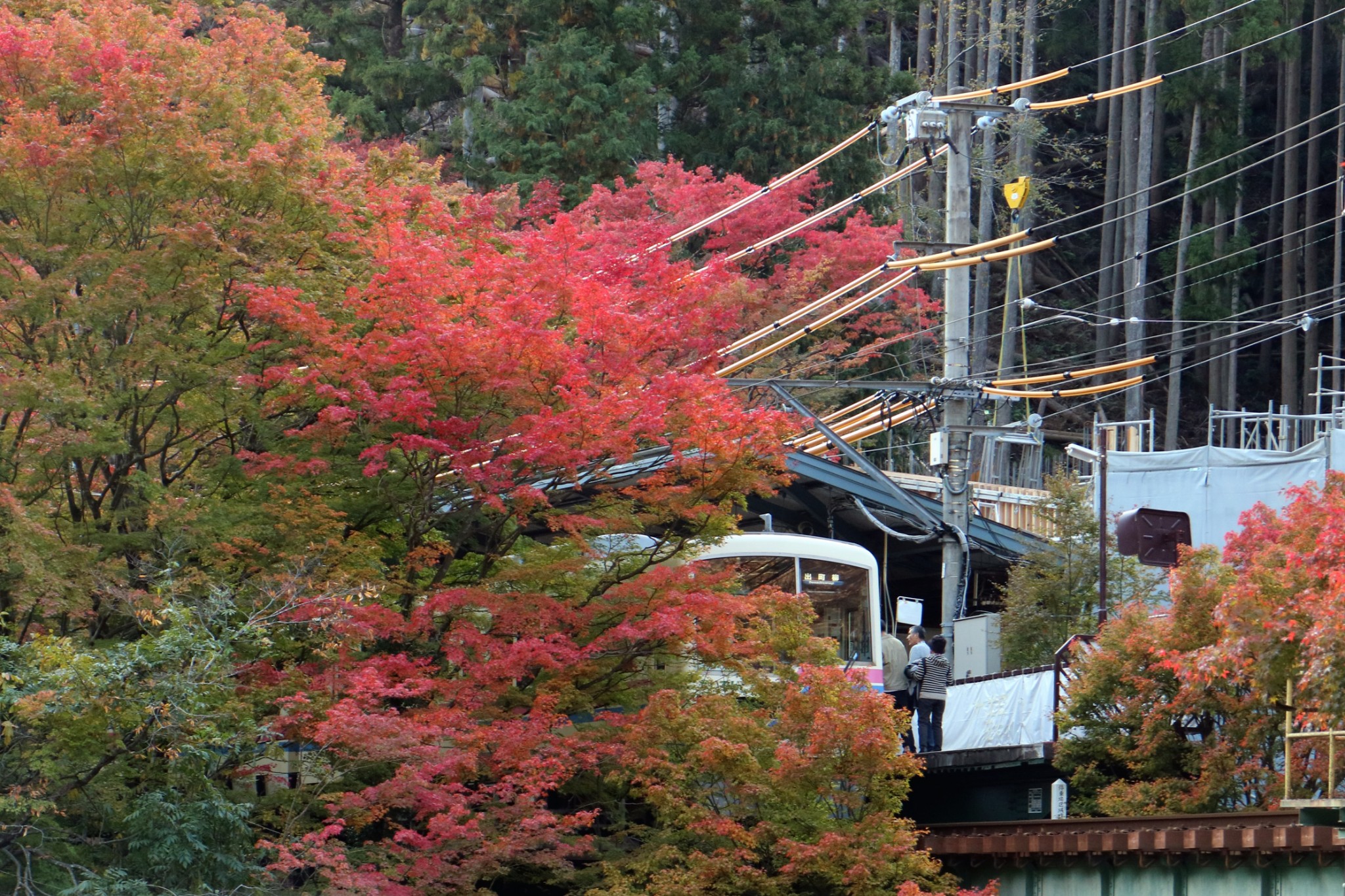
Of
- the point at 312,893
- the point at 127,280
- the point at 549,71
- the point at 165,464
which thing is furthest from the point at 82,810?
the point at 549,71

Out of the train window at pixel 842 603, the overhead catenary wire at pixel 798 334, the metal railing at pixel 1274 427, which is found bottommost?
the train window at pixel 842 603

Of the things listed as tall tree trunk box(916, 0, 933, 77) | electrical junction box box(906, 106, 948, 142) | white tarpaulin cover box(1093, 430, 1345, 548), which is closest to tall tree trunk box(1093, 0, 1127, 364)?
tall tree trunk box(916, 0, 933, 77)

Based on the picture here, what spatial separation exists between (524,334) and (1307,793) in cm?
691

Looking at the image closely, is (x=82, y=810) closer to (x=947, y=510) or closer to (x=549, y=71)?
(x=947, y=510)

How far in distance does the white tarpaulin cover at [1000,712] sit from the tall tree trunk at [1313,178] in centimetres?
1964

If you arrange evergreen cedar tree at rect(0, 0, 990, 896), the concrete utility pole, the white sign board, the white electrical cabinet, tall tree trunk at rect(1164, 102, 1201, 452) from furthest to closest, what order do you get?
1. tall tree trunk at rect(1164, 102, 1201, 452)
2. the white electrical cabinet
3. the concrete utility pole
4. the white sign board
5. evergreen cedar tree at rect(0, 0, 990, 896)

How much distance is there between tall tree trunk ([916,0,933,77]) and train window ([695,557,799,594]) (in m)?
22.1

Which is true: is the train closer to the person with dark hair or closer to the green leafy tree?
the person with dark hair

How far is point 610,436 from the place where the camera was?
39.9ft

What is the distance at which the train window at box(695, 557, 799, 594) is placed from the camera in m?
17.0

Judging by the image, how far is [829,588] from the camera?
17.5 meters

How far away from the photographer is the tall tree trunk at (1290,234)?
1303 inches

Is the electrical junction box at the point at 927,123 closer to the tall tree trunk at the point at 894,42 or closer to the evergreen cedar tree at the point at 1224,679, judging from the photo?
→ the evergreen cedar tree at the point at 1224,679

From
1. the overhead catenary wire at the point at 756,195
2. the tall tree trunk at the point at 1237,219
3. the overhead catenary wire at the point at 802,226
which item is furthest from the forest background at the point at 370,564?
the tall tree trunk at the point at 1237,219
